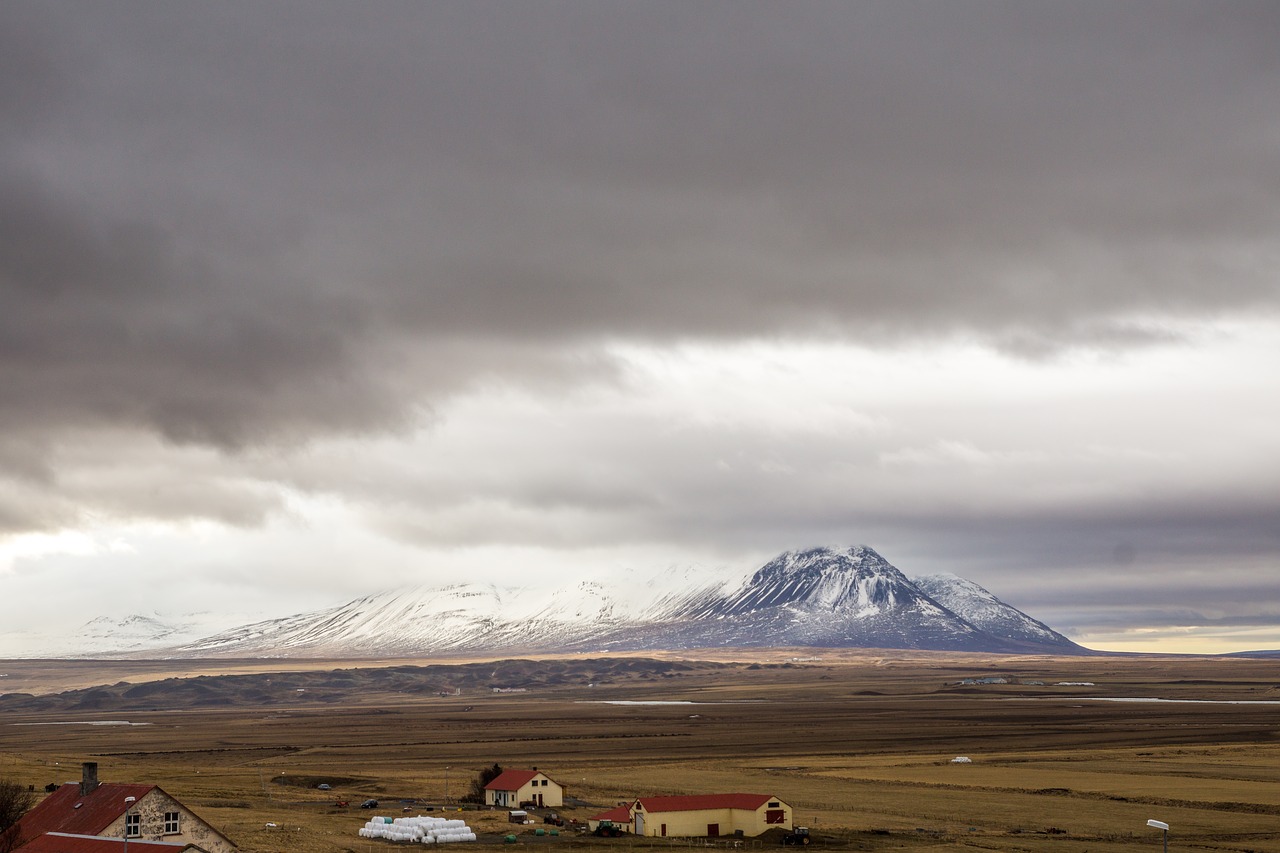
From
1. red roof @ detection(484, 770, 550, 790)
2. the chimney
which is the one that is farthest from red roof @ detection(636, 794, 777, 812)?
the chimney

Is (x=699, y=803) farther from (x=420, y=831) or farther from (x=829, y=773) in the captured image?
(x=829, y=773)

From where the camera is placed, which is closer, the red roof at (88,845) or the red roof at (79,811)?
the red roof at (88,845)

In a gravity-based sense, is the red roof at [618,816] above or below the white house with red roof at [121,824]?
below

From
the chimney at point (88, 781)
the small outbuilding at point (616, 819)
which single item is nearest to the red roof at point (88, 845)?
the chimney at point (88, 781)

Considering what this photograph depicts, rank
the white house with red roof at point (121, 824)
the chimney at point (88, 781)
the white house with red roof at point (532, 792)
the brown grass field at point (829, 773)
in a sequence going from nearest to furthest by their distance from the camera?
the white house with red roof at point (121, 824) → the chimney at point (88, 781) → the brown grass field at point (829, 773) → the white house with red roof at point (532, 792)

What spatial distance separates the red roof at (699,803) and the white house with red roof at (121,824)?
2577 cm

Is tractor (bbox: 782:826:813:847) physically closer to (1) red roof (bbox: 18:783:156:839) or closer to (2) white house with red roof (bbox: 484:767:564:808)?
(2) white house with red roof (bbox: 484:767:564:808)

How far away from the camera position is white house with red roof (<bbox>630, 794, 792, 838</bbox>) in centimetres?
8156

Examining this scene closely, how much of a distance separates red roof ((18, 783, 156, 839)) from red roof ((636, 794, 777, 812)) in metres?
30.1

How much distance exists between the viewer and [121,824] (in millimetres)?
65312

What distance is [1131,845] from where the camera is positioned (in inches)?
2867

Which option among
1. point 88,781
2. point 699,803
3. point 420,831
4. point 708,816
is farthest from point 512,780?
point 88,781

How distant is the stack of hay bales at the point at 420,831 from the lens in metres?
79.3

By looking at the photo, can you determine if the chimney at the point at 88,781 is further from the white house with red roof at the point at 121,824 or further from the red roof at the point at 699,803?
the red roof at the point at 699,803
